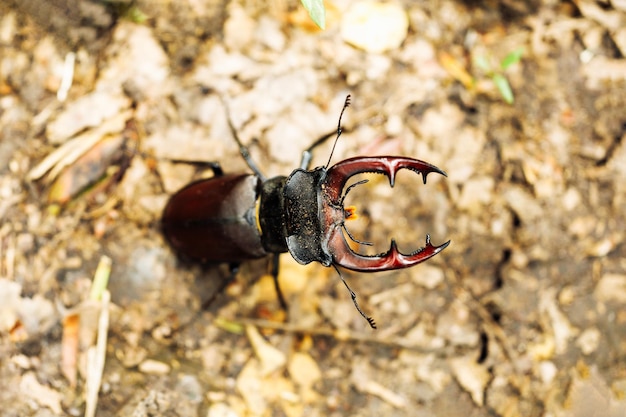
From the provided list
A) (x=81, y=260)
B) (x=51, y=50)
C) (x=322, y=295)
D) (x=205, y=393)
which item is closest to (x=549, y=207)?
(x=322, y=295)

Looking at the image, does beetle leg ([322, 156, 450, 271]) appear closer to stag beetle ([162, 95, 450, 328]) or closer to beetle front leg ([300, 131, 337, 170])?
stag beetle ([162, 95, 450, 328])

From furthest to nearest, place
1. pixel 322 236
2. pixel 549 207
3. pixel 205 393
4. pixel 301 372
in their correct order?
1. pixel 549 207
2. pixel 301 372
3. pixel 205 393
4. pixel 322 236

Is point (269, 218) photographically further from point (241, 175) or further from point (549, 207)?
point (549, 207)

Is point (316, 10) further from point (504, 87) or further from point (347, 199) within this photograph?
point (504, 87)

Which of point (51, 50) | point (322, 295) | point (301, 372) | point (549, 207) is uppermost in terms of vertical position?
point (51, 50)

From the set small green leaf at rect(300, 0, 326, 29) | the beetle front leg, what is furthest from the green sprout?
small green leaf at rect(300, 0, 326, 29)

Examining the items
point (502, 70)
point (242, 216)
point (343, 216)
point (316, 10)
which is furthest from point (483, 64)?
point (242, 216)

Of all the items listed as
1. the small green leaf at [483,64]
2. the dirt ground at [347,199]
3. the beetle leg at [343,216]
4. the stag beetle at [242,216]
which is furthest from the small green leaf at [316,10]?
the small green leaf at [483,64]
